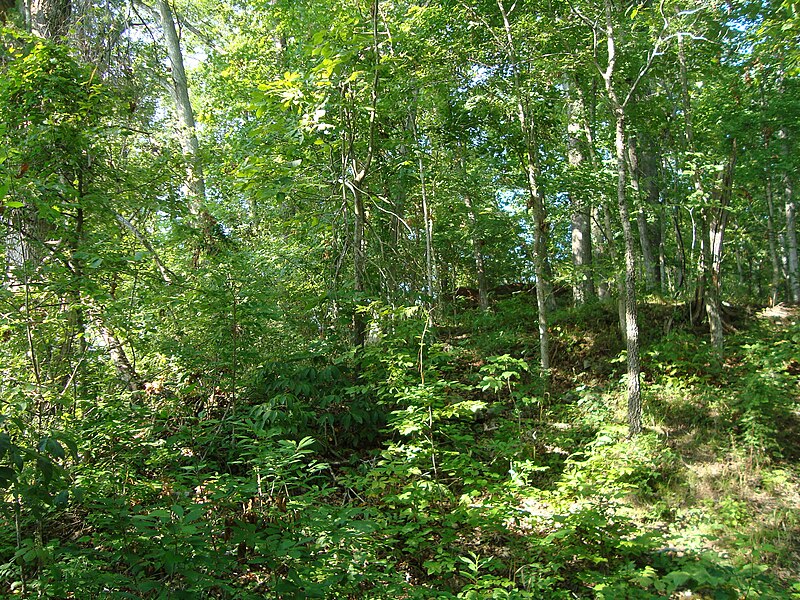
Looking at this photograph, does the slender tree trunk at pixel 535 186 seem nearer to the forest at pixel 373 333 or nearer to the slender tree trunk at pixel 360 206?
the forest at pixel 373 333

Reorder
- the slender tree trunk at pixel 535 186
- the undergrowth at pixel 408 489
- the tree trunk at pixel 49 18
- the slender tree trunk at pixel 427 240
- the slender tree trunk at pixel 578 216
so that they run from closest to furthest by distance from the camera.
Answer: the undergrowth at pixel 408 489 < the tree trunk at pixel 49 18 < the slender tree trunk at pixel 427 240 < the slender tree trunk at pixel 535 186 < the slender tree trunk at pixel 578 216

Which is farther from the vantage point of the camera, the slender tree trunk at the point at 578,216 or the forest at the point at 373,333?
the slender tree trunk at the point at 578,216

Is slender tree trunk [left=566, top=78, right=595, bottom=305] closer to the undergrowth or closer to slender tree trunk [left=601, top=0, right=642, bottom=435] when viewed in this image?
slender tree trunk [left=601, top=0, right=642, bottom=435]

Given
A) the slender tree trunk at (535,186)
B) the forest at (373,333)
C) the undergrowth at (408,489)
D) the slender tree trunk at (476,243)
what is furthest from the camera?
the slender tree trunk at (476,243)

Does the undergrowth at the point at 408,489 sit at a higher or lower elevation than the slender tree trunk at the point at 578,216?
lower

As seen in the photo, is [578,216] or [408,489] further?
[578,216]

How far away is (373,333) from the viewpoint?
5.93 meters

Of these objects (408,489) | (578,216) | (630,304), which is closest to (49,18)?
(408,489)

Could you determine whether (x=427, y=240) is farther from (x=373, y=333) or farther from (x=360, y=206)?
(x=373, y=333)

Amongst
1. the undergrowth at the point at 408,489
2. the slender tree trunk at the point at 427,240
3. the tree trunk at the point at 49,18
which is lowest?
the undergrowth at the point at 408,489

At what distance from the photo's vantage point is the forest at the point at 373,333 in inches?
135

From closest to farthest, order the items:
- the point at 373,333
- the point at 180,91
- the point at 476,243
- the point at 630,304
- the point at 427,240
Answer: the point at 373,333 → the point at 630,304 → the point at 427,240 → the point at 180,91 → the point at 476,243

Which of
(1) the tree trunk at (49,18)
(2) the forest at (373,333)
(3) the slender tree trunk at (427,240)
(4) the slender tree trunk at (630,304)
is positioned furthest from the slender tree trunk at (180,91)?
(4) the slender tree trunk at (630,304)

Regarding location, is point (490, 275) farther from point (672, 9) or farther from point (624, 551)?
point (624, 551)
